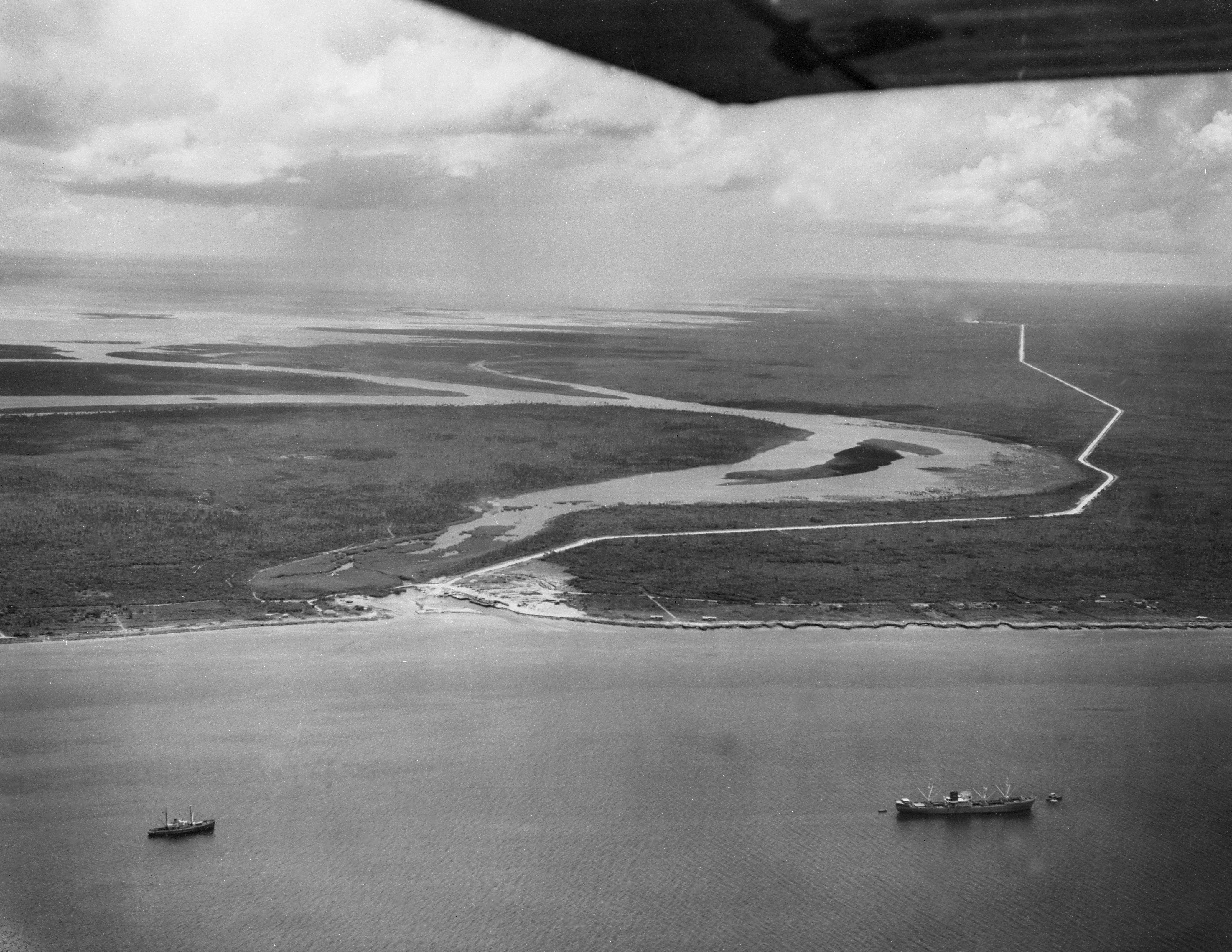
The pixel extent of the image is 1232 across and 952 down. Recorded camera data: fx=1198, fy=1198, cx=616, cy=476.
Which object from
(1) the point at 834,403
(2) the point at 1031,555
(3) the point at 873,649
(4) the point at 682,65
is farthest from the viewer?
(1) the point at 834,403

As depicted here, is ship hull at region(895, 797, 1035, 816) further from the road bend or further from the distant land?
the road bend

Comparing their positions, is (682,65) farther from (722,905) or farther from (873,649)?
(873,649)

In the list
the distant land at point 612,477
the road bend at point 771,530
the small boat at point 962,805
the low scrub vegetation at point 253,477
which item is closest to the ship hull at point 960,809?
the small boat at point 962,805

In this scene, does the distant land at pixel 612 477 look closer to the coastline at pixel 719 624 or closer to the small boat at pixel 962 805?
the coastline at pixel 719 624

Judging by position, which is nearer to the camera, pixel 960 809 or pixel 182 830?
pixel 182 830

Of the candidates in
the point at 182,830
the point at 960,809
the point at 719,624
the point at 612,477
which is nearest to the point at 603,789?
the point at 960,809

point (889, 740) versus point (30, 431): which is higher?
point (30, 431)

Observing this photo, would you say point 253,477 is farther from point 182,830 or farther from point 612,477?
point 182,830

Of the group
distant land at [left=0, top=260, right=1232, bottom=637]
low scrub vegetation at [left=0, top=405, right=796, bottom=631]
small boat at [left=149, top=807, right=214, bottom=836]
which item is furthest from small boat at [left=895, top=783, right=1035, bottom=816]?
low scrub vegetation at [left=0, top=405, right=796, bottom=631]

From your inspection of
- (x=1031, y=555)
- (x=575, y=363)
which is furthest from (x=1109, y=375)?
(x=1031, y=555)
